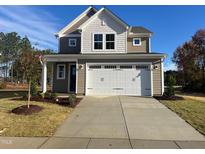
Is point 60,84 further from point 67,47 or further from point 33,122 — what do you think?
point 33,122

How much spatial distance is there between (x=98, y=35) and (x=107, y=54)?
2.43m

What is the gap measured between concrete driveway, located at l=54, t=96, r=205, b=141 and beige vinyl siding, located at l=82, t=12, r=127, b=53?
7661 millimetres

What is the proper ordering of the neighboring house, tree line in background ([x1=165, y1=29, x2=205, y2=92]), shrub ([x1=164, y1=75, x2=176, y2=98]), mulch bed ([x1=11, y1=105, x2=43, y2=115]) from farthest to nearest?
tree line in background ([x1=165, y1=29, x2=205, y2=92])
the neighboring house
shrub ([x1=164, y1=75, x2=176, y2=98])
mulch bed ([x1=11, y1=105, x2=43, y2=115])

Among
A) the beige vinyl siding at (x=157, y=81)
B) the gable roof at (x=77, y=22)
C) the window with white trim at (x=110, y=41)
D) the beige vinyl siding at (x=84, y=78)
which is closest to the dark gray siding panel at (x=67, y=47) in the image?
the gable roof at (x=77, y=22)

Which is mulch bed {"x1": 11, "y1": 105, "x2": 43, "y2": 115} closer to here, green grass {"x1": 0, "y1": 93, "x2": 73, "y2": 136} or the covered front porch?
green grass {"x1": 0, "y1": 93, "x2": 73, "y2": 136}

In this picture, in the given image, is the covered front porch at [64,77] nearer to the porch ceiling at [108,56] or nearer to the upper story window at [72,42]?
the porch ceiling at [108,56]

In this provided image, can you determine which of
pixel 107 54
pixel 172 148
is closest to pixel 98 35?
pixel 107 54

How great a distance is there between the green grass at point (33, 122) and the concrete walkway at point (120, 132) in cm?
37

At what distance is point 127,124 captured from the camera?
9.28 meters

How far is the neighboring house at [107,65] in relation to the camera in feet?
59.5

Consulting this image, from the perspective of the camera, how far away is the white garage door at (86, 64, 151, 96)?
18.2 metres

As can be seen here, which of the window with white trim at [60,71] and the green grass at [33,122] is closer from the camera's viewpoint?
the green grass at [33,122]

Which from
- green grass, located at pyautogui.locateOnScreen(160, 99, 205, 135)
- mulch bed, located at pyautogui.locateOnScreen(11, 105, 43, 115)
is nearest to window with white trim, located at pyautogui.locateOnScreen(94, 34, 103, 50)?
green grass, located at pyautogui.locateOnScreen(160, 99, 205, 135)

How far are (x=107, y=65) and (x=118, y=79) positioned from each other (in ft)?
4.27
